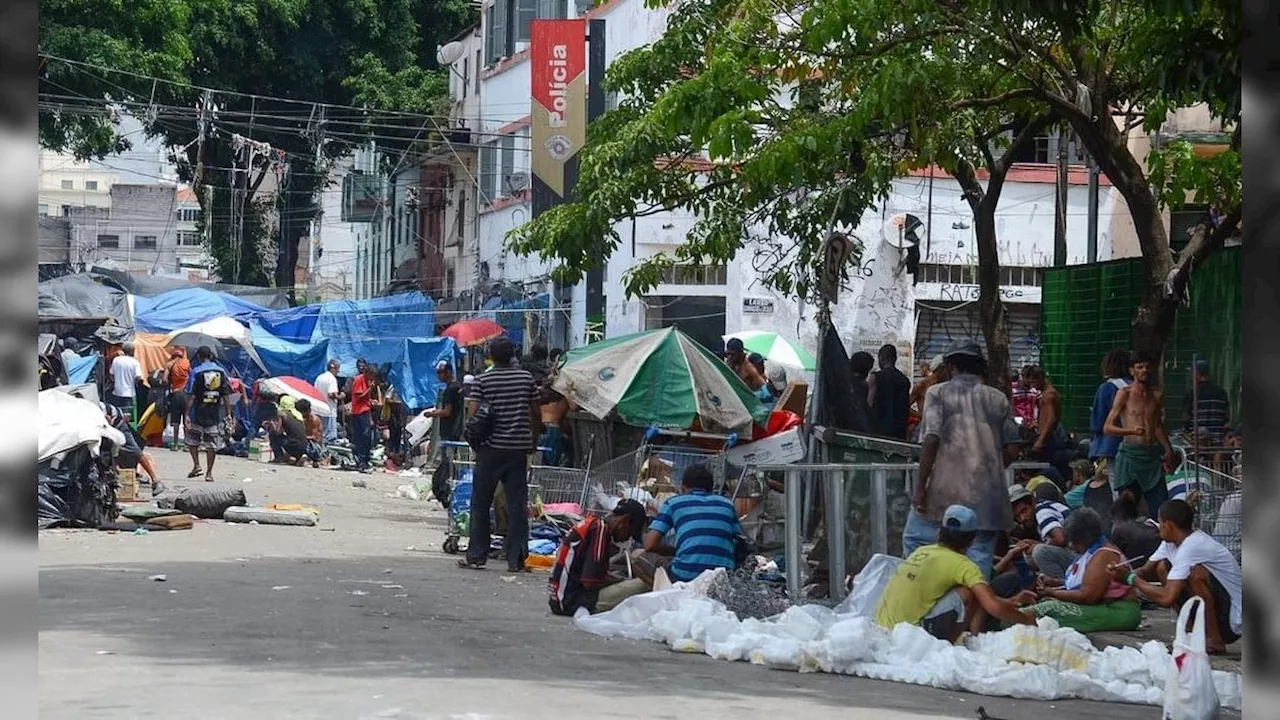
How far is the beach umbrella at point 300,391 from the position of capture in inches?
1254

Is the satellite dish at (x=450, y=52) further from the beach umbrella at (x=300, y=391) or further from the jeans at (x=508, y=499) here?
the jeans at (x=508, y=499)

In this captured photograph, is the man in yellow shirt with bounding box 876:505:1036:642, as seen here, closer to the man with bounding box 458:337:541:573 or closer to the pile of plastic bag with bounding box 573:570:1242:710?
the pile of plastic bag with bounding box 573:570:1242:710

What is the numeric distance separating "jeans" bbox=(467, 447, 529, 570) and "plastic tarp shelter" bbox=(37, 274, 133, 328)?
22823mm

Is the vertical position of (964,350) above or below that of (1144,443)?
above

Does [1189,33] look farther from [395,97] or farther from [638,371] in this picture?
[395,97]

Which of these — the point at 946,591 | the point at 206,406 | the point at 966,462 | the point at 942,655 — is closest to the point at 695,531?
the point at 966,462

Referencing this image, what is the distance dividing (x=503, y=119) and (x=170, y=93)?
336 inches

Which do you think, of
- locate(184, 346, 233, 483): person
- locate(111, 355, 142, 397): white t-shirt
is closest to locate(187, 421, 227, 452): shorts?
locate(184, 346, 233, 483): person

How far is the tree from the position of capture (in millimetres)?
42750

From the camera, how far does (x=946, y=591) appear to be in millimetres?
9680

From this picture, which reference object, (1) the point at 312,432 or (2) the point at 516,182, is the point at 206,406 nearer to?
(1) the point at 312,432

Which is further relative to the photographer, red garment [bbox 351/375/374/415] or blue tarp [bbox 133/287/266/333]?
blue tarp [bbox 133/287/266/333]

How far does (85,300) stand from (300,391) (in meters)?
7.68

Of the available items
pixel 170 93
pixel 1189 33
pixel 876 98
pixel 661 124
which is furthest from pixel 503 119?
pixel 1189 33
